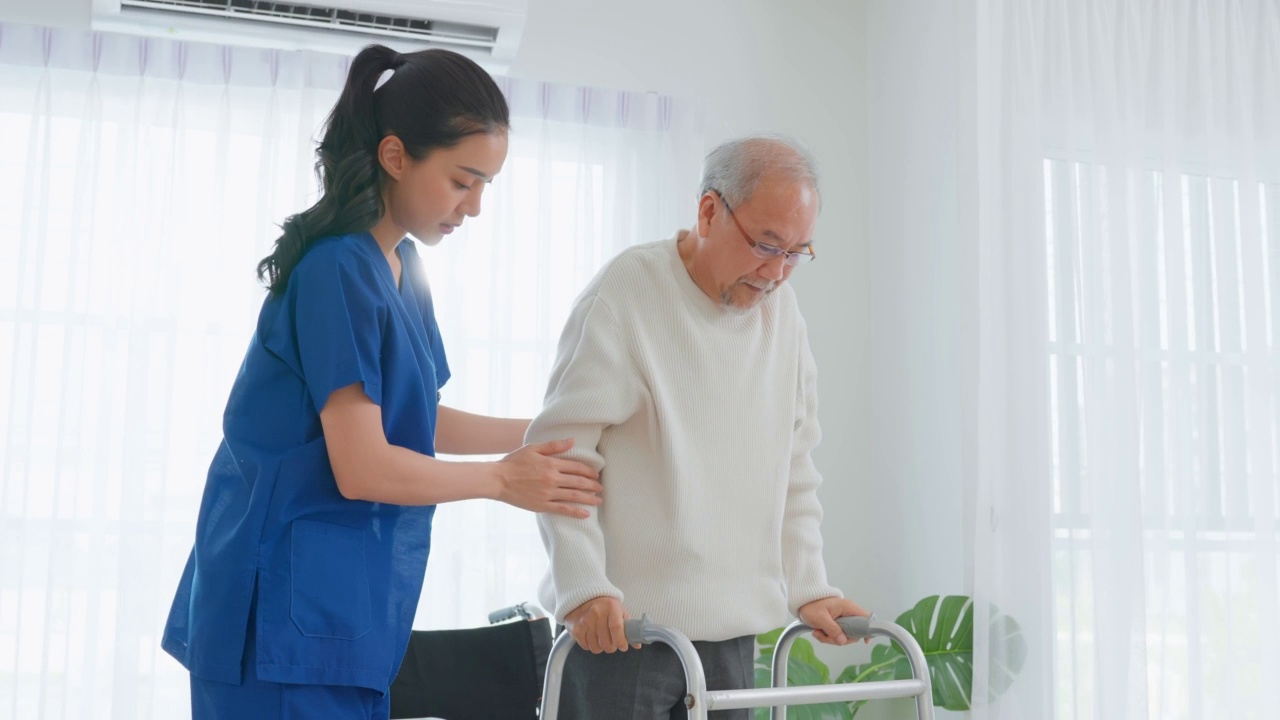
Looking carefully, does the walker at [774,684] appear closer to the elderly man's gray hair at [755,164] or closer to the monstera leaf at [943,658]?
the elderly man's gray hair at [755,164]

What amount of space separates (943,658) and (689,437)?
5.66ft

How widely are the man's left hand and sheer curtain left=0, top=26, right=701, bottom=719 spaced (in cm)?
156

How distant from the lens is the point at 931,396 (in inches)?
128

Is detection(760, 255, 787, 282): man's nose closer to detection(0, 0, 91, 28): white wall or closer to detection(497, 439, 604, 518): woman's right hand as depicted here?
detection(497, 439, 604, 518): woman's right hand

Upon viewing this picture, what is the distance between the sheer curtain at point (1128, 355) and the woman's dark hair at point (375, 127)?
1949 mm

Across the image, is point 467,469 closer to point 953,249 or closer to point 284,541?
point 284,541

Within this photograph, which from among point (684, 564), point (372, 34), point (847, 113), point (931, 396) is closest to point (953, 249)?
point (931, 396)

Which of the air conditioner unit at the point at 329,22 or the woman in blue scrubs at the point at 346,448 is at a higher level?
the air conditioner unit at the point at 329,22

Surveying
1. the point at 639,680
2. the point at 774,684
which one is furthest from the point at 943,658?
the point at 639,680

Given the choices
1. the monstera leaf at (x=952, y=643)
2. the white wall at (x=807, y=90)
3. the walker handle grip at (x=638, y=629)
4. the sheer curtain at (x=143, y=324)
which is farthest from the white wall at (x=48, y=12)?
the monstera leaf at (x=952, y=643)

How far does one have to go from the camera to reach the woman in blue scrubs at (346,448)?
1.20m

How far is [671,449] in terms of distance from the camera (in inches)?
59.1

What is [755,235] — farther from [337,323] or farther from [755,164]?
[337,323]

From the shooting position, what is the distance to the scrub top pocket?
3.92ft
